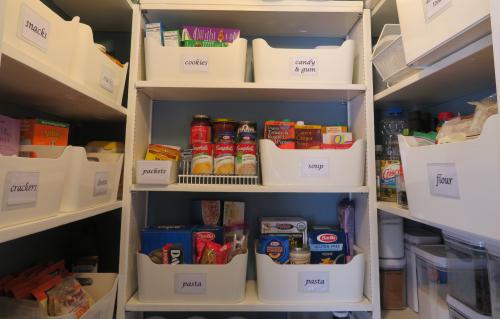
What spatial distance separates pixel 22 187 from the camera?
615mm

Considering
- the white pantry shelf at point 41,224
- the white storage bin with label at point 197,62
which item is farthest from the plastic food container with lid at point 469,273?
the white pantry shelf at point 41,224

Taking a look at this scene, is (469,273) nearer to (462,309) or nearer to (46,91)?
(462,309)

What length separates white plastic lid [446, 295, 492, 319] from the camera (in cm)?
75

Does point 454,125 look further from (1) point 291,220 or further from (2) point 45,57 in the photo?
(2) point 45,57

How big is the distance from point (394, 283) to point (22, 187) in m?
1.25

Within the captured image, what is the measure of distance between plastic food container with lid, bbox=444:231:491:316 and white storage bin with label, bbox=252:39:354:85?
26.5 inches

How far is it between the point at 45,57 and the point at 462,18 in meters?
0.93

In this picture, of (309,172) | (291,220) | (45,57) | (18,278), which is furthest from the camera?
(291,220)

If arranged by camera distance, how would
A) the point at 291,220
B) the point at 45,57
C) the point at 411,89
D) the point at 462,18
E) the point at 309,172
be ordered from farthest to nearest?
the point at 291,220
the point at 309,172
the point at 411,89
the point at 45,57
the point at 462,18

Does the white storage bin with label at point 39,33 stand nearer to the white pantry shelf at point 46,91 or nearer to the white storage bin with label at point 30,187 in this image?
the white pantry shelf at point 46,91

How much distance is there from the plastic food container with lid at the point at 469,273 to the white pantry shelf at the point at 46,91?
1.10 m

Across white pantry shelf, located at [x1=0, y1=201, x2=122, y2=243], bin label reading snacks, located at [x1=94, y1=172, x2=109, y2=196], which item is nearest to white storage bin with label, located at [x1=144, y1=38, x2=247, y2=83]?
bin label reading snacks, located at [x1=94, y1=172, x2=109, y2=196]

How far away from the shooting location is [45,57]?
70cm

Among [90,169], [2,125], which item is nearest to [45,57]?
[2,125]
